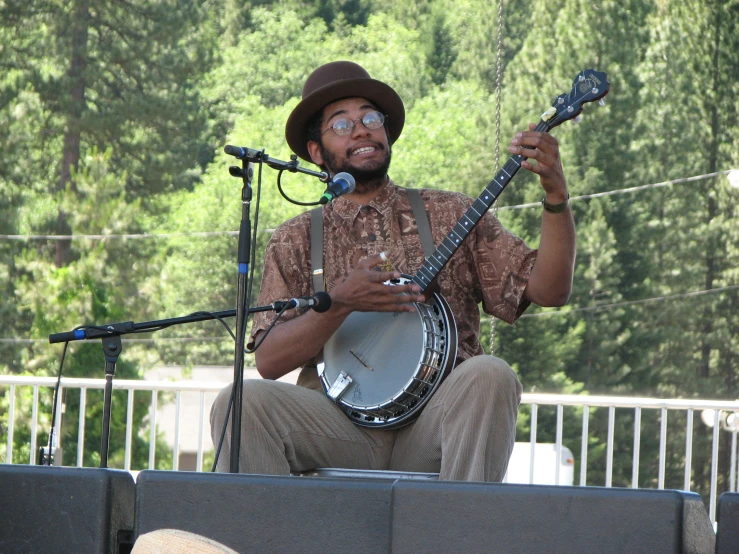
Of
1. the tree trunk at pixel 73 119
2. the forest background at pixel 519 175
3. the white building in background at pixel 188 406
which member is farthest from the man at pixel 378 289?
the tree trunk at pixel 73 119

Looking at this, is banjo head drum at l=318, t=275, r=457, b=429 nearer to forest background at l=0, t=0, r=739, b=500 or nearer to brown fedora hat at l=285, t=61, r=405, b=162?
brown fedora hat at l=285, t=61, r=405, b=162

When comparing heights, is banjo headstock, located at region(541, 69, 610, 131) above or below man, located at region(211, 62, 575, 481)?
above

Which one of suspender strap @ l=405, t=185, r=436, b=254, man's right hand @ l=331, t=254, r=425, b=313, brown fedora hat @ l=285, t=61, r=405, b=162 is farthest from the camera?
brown fedora hat @ l=285, t=61, r=405, b=162

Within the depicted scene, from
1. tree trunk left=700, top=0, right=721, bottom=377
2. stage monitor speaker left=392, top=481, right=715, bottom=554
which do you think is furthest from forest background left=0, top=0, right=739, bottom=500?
stage monitor speaker left=392, top=481, right=715, bottom=554

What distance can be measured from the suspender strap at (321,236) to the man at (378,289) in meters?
0.02

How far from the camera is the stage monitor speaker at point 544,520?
4.28ft

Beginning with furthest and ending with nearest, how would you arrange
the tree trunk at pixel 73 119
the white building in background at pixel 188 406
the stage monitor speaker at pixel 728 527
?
the white building in background at pixel 188 406, the tree trunk at pixel 73 119, the stage monitor speaker at pixel 728 527

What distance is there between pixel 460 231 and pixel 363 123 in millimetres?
431

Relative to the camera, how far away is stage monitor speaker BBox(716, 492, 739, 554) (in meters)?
1.30

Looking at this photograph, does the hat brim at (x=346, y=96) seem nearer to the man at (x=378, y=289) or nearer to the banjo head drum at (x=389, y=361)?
the man at (x=378, y=289)

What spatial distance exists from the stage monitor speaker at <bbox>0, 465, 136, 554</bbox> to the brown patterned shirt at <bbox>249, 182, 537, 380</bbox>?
89 cm

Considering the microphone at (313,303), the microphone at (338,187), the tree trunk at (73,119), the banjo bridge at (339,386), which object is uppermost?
the tree trunk at (73,119)

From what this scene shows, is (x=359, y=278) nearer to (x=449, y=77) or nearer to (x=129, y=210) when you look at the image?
(x=129, y=210)

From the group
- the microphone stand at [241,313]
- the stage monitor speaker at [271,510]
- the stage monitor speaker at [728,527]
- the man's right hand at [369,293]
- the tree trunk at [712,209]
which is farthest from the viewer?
the tree trunk at [712,209]
